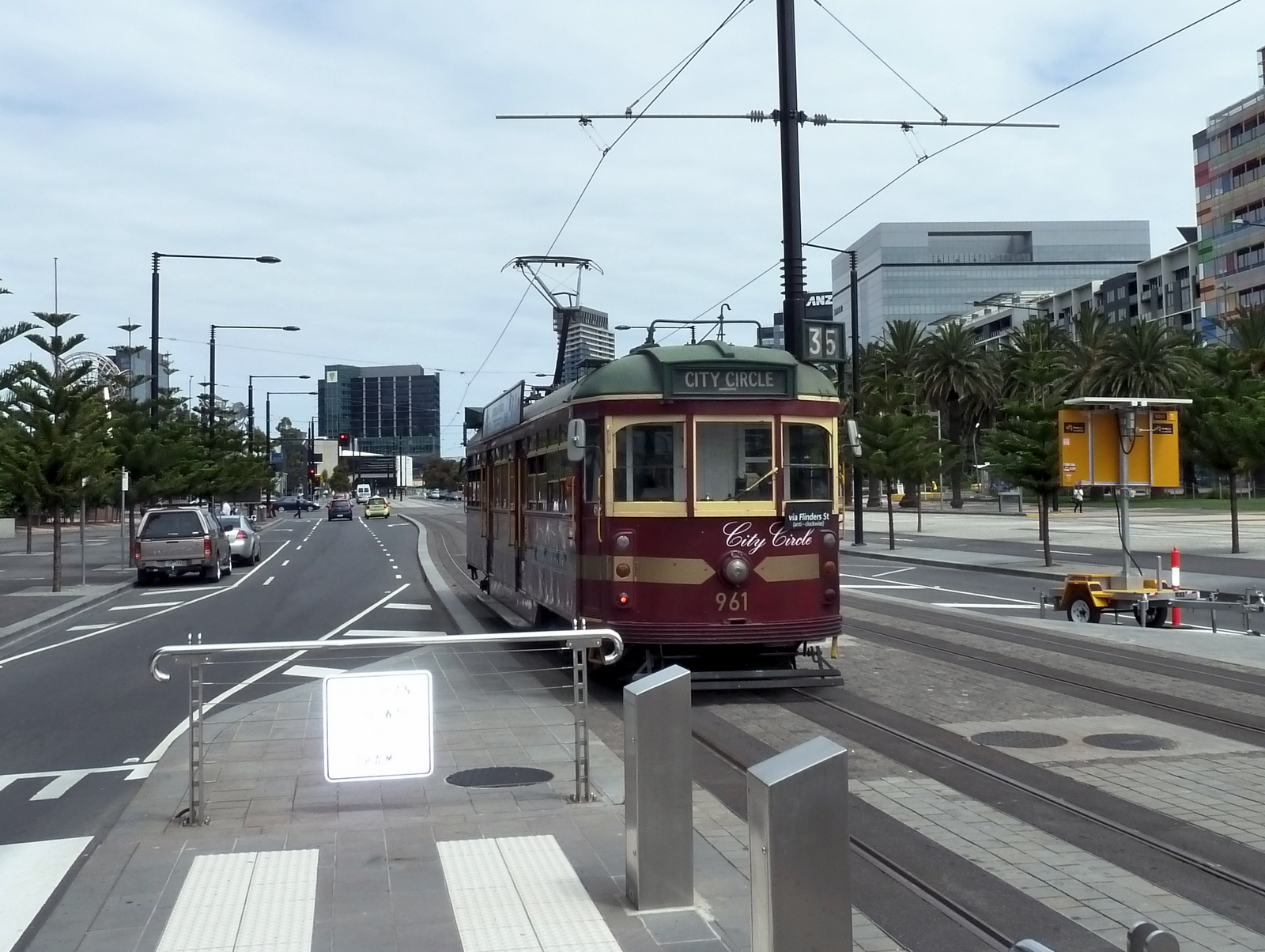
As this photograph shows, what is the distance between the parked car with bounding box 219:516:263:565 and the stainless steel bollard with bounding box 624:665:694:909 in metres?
32.4

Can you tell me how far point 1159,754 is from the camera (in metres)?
9.87

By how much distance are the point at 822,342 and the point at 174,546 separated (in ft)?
63.5

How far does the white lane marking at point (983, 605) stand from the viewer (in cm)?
2379

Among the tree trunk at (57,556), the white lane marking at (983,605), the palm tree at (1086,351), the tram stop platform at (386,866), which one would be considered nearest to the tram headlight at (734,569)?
the tram stop platform at (386,866)

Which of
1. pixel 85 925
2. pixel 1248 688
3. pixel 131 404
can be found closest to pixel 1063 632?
pixel 1248 688

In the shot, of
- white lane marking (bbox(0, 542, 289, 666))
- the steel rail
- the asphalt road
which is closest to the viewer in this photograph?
the steel rail

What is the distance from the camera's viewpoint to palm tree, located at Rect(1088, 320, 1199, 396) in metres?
62.1

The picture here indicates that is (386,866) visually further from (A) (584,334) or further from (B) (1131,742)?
(A) (584,334)

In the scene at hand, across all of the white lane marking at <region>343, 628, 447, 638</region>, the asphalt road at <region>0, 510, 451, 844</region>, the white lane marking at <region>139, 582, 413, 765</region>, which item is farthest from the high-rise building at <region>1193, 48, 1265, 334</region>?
the white lane marking at <region>343, 628, 447, 638</region>

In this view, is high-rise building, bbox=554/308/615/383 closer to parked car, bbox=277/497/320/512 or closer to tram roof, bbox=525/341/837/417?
tram roof, bbox=525/341/837/417

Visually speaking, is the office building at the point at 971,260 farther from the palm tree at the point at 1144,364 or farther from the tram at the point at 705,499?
the tram at the point at 705,499

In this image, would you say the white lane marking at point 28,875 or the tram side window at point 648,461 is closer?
the white lane marking at point 28,875

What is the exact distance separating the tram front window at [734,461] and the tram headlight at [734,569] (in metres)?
0.56

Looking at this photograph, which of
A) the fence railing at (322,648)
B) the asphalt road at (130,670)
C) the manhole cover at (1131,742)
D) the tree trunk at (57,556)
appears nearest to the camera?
the fence railing at (322,648)
